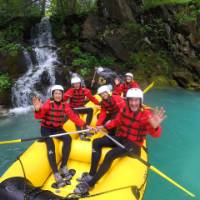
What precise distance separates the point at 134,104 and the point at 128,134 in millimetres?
476

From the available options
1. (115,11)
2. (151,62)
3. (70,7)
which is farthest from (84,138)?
(70,7)

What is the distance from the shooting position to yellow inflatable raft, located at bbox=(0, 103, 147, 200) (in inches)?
130

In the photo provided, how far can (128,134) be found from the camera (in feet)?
13.7

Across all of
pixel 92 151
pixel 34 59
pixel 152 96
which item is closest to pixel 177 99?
pixel 152 96

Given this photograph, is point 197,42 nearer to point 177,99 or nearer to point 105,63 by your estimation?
point 177,99

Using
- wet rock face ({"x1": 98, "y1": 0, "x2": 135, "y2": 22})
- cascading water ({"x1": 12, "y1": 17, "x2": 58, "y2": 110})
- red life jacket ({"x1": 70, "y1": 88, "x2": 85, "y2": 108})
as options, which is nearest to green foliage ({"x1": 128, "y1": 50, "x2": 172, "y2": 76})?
wet rock face ({"x1": 98, "y1": 0, "x2": 135, "y2": 22})

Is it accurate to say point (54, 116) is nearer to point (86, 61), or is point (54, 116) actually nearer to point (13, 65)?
point (13, 65)

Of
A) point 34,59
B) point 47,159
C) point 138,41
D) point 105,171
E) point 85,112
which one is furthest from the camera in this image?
point 138,41

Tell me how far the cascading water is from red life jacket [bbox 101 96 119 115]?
17.7 ft

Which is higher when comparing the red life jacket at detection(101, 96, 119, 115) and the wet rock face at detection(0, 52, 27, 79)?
the wet rock face at detection(0, 52, 27, 79)

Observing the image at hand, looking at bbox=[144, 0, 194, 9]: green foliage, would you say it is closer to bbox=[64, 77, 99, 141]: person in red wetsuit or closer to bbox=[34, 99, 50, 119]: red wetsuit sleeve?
bbox=[64, 77, 99, 141]: person in red wetsuit

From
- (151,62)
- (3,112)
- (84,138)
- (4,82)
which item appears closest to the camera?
(84,138)

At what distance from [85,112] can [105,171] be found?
2.18m

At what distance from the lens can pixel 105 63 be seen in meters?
11.9
